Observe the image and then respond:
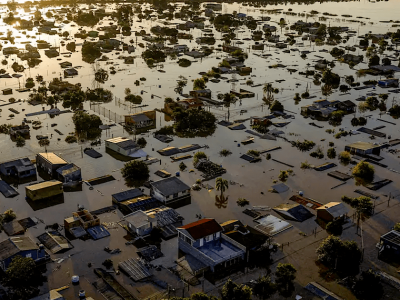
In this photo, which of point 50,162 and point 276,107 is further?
point 276,107

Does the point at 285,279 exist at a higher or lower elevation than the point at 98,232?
higher

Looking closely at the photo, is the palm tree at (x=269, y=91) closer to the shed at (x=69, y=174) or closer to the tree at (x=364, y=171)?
the tree at (x=364, y=171)

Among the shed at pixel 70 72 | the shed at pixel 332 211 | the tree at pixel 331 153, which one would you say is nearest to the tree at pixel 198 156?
the tree at pixel 331 153

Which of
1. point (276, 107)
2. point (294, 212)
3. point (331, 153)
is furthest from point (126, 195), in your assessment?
point (276, 107)

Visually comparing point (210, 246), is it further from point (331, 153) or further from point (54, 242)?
point (331, 153)

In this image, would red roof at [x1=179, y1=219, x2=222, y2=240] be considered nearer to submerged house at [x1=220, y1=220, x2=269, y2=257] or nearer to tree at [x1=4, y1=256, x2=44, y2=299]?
submerged house at [x1=220, y1=220, x2=269, y2=257]

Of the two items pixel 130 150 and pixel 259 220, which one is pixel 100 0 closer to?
pixel 130 150
